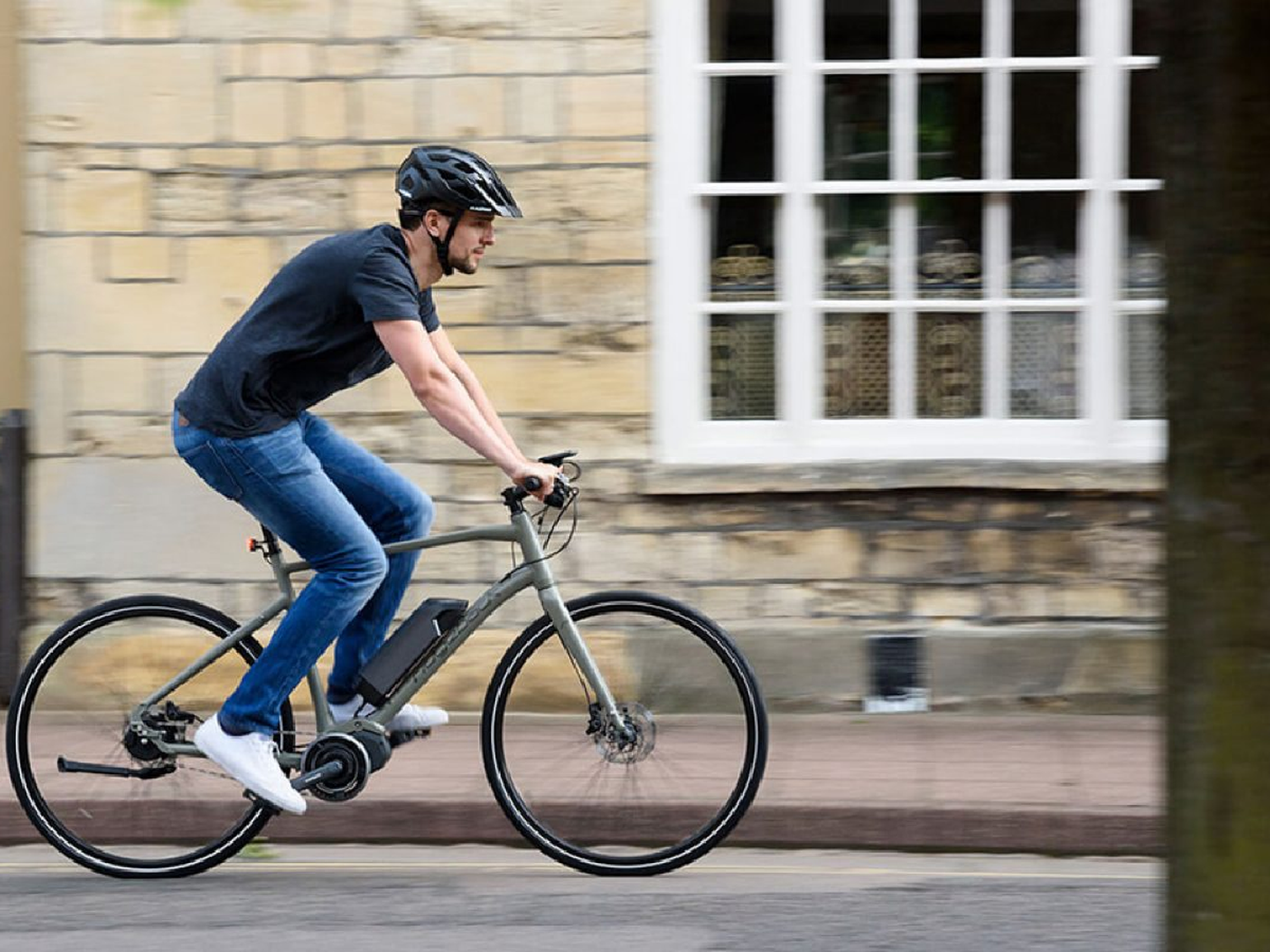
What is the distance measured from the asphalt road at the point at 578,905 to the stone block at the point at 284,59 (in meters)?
3.11

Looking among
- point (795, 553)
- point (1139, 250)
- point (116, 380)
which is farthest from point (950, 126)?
point (116, 380)

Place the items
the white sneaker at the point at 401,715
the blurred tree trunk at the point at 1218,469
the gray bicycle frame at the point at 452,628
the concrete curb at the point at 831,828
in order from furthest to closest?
the concrete curb at the point at 831,828 < the white sneaker at the point at 401,715 < the gray bicycle frame at the point at 452,628 < the blurred tree trunk at the point at 1218,469

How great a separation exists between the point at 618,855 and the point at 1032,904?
105 centimetres

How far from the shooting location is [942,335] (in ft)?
25.7

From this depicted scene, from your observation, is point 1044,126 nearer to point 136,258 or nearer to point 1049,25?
point 1049,25

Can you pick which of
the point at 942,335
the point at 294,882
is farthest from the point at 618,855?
the point at 942,335

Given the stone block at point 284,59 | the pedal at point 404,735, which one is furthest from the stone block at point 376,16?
the pedal at point 404,735

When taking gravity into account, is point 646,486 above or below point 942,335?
below

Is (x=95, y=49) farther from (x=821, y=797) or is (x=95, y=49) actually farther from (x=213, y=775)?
(x=821, y=797)

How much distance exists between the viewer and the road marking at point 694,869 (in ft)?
18.2

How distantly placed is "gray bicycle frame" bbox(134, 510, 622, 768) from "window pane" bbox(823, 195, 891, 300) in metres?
2.80

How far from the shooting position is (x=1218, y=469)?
10.1ft

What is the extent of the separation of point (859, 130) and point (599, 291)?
3.77 ft

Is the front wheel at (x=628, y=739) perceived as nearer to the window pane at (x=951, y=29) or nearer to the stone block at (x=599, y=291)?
the stone block at (x=599, y=291)
